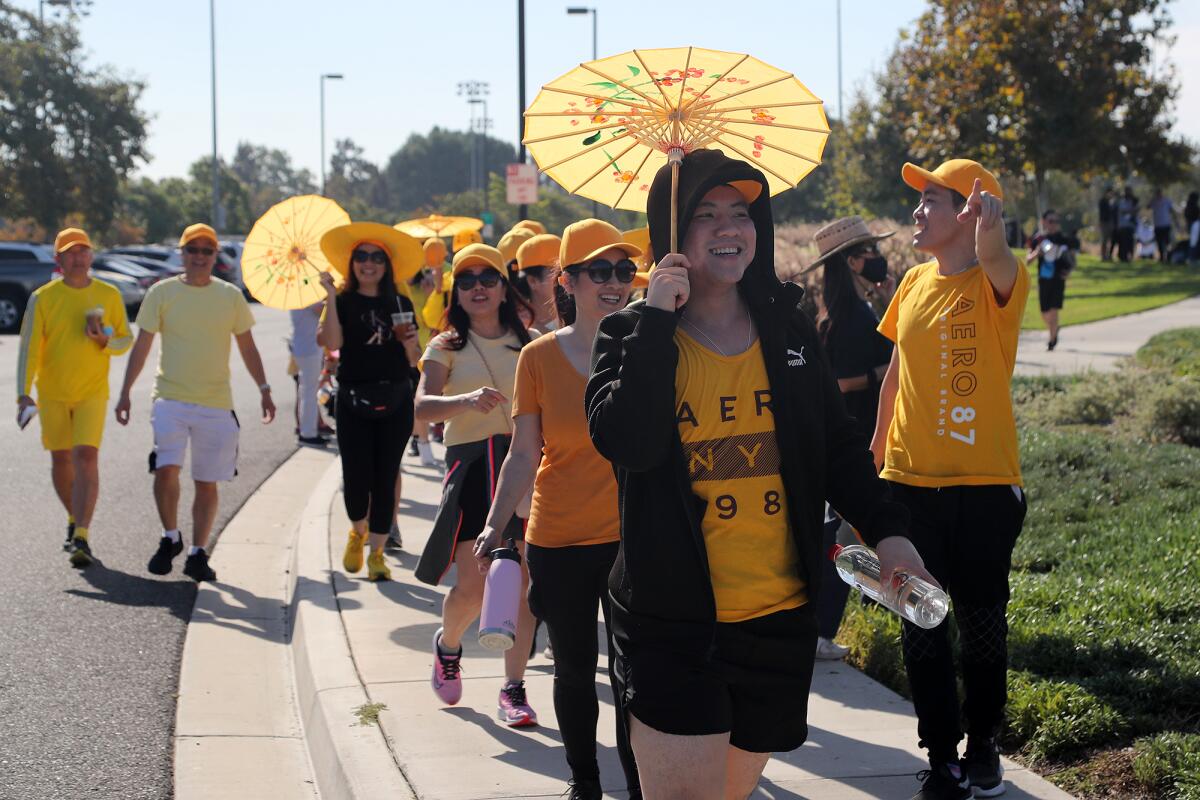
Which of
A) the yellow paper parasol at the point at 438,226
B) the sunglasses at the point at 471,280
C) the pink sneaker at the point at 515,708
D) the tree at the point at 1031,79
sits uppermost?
the tree at the point at 1031,79

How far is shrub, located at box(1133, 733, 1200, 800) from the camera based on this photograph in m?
4.43

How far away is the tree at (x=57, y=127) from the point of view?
51.9 meters

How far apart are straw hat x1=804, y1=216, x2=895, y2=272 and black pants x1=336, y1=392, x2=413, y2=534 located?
288 centimetres

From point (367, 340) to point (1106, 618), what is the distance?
443 cm

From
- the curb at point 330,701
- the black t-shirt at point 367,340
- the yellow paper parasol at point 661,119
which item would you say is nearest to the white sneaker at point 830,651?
the curb at point 330,701

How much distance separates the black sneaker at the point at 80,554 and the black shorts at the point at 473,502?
3.88 meters

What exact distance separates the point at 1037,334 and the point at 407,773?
1778 centimetres

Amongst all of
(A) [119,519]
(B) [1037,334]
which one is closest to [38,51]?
(B) [1037,334]

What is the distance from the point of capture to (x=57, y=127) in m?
53.1

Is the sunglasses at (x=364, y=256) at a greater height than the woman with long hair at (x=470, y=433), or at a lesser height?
greater

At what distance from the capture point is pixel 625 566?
336 cm

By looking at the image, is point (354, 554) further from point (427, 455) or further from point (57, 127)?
point (57, 127)

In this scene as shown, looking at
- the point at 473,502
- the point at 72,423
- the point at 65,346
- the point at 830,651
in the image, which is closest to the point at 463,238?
the point at 65,346

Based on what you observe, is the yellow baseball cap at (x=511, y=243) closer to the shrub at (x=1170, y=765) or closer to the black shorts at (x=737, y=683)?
the shrub at (x=1170, y=765)
